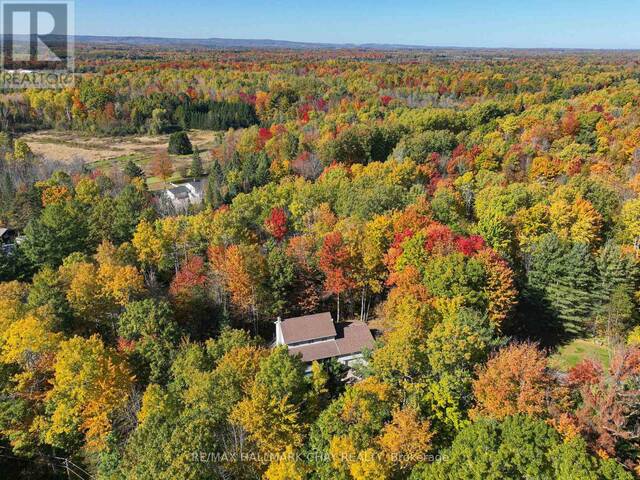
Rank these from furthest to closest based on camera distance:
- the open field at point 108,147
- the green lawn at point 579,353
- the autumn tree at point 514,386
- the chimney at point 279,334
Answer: the open field at point 108,147 → the green lawn at point 579,353 → the chimney at point 279,334 → the autumn tree at point 514,386

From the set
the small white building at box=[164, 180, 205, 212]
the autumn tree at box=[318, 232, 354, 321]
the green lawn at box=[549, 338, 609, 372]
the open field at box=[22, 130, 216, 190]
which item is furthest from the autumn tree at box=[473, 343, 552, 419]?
the open field at box=[22, 130, 216, 190]

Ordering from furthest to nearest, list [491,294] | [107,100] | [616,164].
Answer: [107,100] < [616,164] < [491,294]

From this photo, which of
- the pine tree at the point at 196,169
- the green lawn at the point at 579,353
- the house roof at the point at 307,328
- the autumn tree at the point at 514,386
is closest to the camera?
the autumn tree at the point at 514,386

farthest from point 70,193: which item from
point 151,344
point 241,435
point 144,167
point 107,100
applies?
point 107,100

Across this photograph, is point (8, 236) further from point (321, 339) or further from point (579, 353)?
point (579, 353)

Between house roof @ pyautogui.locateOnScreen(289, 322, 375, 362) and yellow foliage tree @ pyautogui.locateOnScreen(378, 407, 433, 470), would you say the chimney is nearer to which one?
house roof @ pyautogui.locateOnScreen(289, 322, 375, 362)

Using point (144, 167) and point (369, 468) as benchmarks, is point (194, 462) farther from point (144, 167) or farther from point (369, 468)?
point (144, 167)

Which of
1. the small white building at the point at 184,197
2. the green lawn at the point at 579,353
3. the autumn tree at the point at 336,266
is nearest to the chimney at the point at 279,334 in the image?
the autumn tree at the point at 336,266

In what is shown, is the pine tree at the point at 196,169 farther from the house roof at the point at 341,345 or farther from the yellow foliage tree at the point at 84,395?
the yellow foliage tree at the point at 84,395
